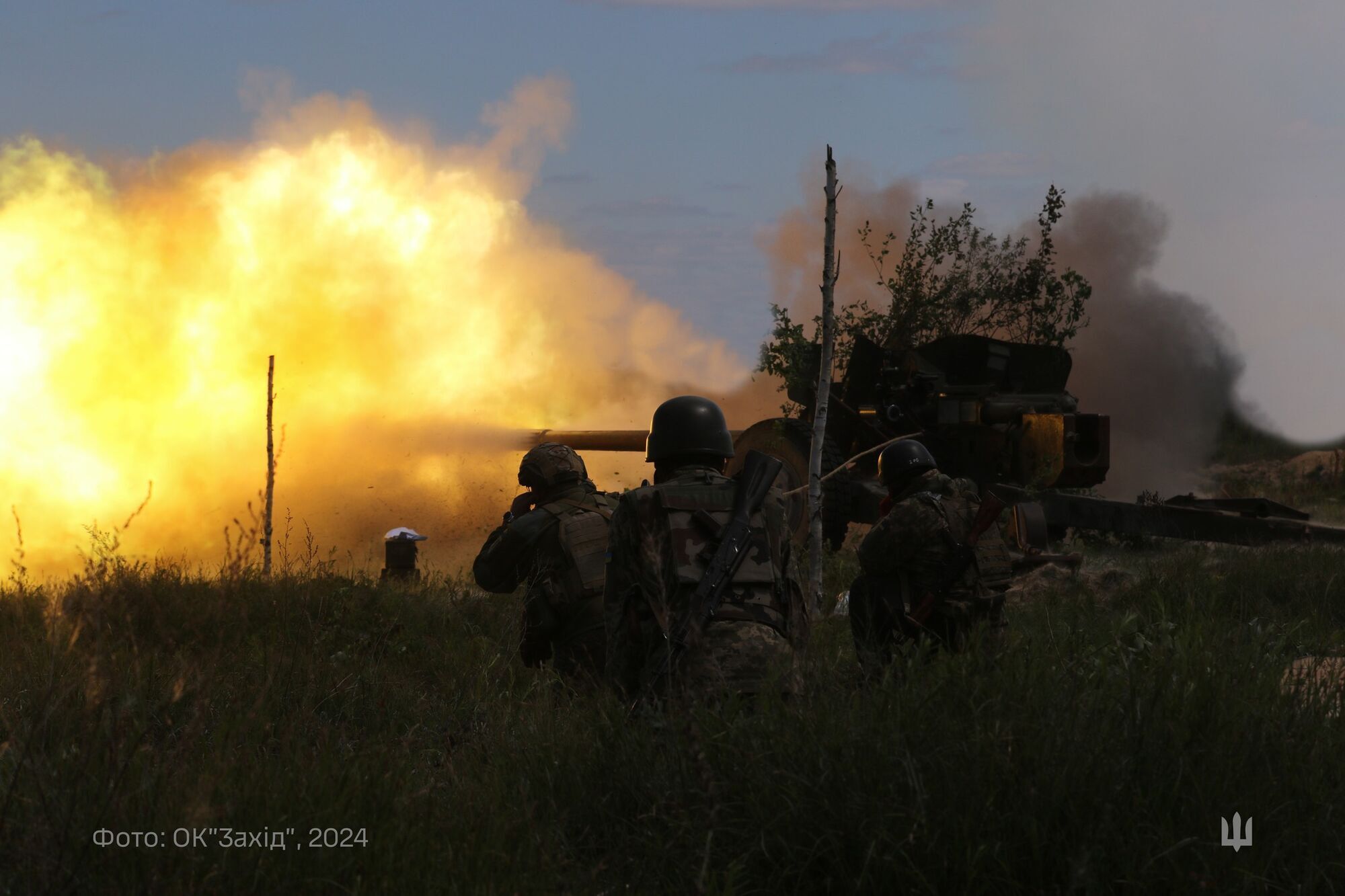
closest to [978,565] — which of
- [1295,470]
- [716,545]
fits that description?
[716,545]

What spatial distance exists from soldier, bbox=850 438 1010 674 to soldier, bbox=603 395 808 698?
1.62m

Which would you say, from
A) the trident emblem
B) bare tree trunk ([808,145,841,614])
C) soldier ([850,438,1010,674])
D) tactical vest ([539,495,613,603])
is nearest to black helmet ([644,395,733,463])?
tactical vest ([539,495,613,603])

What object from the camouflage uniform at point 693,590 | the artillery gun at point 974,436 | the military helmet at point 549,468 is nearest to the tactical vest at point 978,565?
the military helmet at point 549,468

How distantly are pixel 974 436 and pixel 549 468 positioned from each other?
28.6 ft

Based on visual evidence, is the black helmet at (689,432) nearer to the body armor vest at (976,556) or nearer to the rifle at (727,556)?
the rifle at (727,556)

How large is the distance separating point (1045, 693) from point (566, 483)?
2.61 meters

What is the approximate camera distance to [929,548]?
5895 millimetres

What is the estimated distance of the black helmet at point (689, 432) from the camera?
441cm

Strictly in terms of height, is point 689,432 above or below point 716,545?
above

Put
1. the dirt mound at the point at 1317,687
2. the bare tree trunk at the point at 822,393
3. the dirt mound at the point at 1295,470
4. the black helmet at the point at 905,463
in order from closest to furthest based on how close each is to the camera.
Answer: the dirt mound at the point at 1317,687 < the black helmet at the point at 905,463 < the bare tree trunk at the point at 822,393 < the dirt mound at the point at 1295,470

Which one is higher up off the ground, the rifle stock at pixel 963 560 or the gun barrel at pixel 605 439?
the gun barrel at pixel 605 439

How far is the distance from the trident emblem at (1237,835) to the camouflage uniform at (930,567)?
8.13ft

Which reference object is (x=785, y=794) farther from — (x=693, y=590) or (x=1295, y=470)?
(x=1295, y=470)

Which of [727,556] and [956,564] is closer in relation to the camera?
[727,556]
